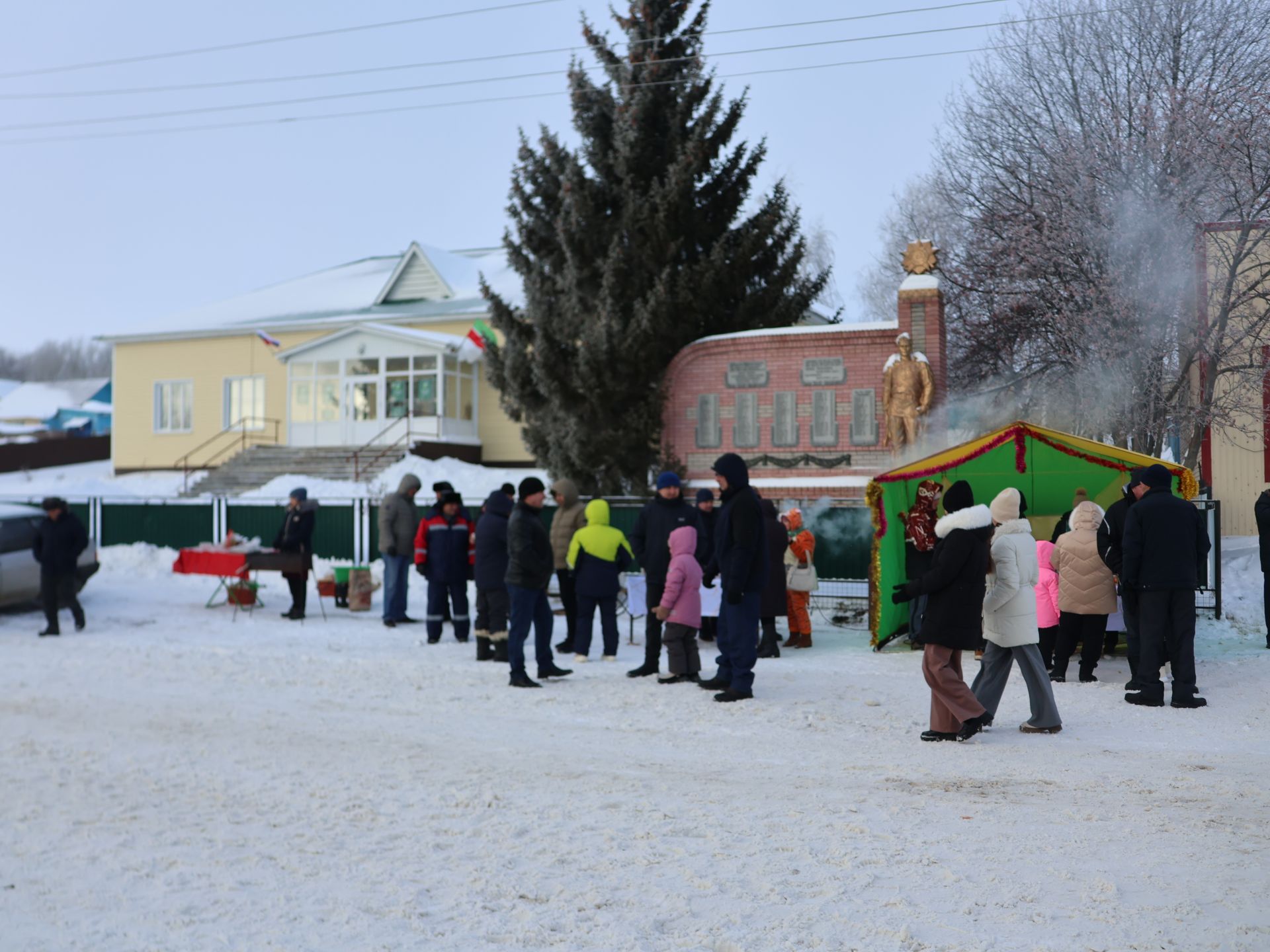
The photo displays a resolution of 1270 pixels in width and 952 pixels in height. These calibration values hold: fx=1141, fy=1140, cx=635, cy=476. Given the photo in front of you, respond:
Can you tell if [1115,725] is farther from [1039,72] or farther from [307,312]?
[307,312]

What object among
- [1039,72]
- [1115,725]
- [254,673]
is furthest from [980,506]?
[1039,72]

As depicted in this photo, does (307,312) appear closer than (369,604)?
No

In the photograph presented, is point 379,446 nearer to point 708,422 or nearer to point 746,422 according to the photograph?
point 708,422

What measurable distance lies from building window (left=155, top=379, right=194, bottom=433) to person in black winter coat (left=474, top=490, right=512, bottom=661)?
25.8 m

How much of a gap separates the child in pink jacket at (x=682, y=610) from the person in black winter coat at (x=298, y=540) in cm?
636

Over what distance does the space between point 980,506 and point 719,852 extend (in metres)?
3.58

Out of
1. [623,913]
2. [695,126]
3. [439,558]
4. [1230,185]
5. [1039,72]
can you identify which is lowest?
[623,913]

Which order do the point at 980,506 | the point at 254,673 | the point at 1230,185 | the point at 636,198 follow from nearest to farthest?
1. the point at 980,506
2. the point at 254,673
3. the point at 1230,185
4. the point at 636,198

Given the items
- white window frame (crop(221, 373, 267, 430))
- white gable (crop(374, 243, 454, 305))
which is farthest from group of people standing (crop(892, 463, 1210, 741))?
white window frame (crop(221, 373, 267, 430))

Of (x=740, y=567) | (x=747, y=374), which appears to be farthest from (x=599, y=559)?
(x=747, y=374)

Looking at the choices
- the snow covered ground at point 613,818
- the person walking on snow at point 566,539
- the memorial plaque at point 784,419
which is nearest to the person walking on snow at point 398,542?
the person walking on snow at point 566,539

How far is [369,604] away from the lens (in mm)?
15984

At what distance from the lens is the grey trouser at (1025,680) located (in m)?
7.91

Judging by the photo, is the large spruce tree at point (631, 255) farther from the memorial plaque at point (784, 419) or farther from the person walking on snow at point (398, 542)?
the person walking on snow at point (398, 542)
